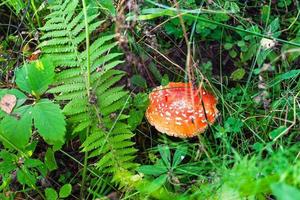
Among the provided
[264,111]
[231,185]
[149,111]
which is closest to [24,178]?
[149,111]

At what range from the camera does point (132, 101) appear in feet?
8.04

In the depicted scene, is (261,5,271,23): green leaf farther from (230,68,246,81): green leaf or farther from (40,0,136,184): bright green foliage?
(40,0,136,184): bright green foliage

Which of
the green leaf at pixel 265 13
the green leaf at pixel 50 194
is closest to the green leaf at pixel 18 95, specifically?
the green leaf at pixel 50 194

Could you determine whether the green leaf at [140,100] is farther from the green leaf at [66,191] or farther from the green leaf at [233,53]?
the green leaf at [233,53]

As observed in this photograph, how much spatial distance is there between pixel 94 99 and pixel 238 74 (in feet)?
3.21

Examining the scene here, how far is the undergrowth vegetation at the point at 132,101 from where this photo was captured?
6.63 ft

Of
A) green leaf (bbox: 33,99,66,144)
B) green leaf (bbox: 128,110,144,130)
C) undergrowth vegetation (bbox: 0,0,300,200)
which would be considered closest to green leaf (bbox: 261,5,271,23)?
undergrowth vegetation (bbox: 0,0,300,200)

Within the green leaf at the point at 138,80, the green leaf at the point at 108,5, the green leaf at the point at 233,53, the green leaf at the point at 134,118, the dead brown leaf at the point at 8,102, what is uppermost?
the green leaf at the point at 108,5

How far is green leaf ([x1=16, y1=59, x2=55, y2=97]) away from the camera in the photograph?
2.05m

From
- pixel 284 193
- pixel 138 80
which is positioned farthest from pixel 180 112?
pixel 284 193

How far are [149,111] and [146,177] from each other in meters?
0.43

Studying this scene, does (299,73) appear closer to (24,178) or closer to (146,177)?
(146,177)

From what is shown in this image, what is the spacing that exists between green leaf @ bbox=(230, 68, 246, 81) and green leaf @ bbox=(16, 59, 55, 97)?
117 centimetres

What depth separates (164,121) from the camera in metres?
2.43
